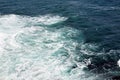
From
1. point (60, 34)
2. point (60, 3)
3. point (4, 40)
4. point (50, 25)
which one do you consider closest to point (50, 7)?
point (60, 3)

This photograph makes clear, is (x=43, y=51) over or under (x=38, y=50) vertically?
under

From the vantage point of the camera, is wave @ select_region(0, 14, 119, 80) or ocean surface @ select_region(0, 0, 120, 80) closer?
wave @ select_region(0, 14, 119, 80)

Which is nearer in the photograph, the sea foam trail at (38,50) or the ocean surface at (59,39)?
the sea foam trail at (38,50)

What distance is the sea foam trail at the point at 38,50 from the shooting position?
2736 cm

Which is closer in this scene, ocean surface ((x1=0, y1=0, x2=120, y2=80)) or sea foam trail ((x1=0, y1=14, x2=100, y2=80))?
sea foam trail ((x1=0, y1=14, x2=100, y2=80))

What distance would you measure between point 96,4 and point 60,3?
673 centimetres

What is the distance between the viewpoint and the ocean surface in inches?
1093

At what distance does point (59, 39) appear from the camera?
3481cm

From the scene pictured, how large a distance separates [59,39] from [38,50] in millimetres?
3986

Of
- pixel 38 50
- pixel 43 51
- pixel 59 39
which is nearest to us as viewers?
pixel 43 51

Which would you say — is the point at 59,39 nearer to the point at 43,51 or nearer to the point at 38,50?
the point at 43,51

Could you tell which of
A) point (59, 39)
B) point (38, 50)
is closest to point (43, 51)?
point (38, 50)

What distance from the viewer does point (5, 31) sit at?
122ft

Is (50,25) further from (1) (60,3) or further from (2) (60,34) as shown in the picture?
(1) (60,3)
